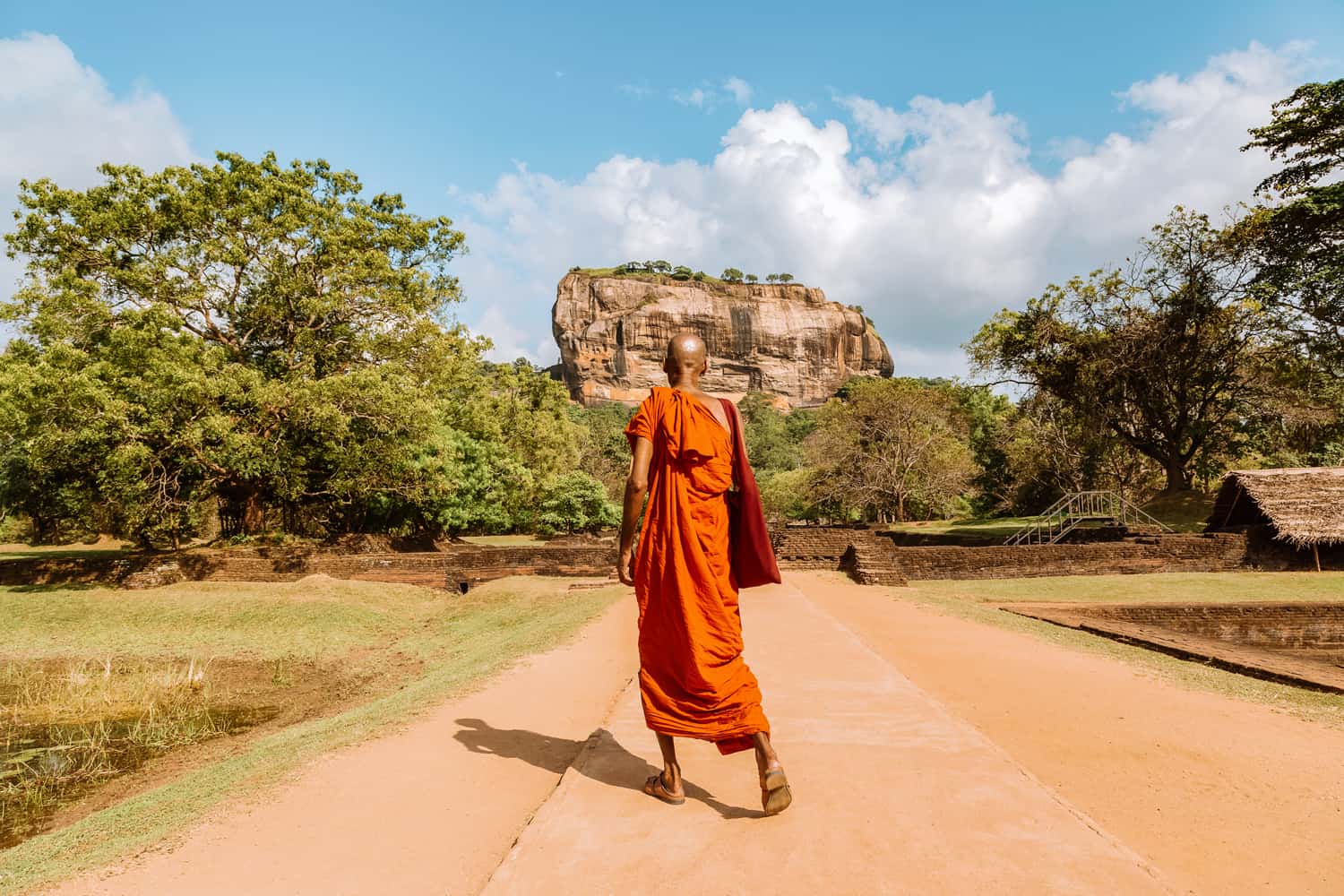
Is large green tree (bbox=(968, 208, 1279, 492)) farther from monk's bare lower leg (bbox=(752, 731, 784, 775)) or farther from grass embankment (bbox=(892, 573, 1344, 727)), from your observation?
monk's bare lower leg (bbox=(752, 731, 784, 775))

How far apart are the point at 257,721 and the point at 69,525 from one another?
90.3ft

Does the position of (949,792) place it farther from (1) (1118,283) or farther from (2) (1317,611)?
(1) (1118,283)

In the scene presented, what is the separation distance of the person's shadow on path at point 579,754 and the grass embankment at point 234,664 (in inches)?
29.0

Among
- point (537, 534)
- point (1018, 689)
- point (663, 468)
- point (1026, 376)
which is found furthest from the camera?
point (537, 534)

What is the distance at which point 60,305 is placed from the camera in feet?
44.0

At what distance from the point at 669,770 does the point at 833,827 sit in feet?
2.11

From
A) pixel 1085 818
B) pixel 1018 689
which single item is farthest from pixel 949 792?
pixel 1018 689

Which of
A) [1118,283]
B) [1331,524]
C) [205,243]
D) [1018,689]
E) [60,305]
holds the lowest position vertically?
[1018,689]

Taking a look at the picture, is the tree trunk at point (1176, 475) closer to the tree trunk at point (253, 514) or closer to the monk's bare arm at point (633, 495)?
the monk's bare arm at point (633, 495)

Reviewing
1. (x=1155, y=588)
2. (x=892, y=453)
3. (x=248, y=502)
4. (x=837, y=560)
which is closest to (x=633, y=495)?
(x=1155, y=588)

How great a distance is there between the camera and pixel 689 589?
9.31ft

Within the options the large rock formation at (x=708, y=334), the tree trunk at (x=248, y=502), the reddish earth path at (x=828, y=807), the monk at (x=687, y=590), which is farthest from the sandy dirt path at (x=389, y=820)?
the large rock formation at (x=708, y=334)

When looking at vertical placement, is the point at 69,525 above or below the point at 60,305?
below

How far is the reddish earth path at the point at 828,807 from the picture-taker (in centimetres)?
222
